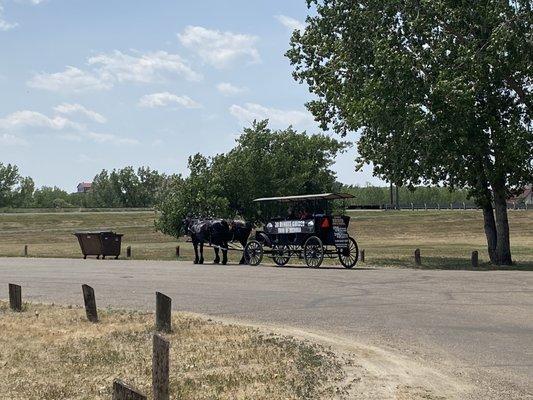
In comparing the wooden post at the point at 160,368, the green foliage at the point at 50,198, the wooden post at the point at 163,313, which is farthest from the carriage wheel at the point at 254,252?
the green foliage at the point at 50,198

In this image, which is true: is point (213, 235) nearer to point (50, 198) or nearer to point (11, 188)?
point (11, 188)

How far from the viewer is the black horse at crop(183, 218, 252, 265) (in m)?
29.5

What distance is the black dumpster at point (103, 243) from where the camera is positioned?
114 feet

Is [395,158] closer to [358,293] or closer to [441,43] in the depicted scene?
[441,43]

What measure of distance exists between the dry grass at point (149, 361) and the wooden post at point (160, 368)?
0.42 m

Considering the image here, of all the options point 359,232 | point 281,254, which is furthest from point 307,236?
point 359,232

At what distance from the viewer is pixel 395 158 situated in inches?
1045

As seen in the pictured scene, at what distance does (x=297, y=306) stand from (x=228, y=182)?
2573 centimetres

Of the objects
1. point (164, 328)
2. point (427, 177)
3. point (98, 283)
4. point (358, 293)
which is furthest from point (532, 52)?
point (164, 328)

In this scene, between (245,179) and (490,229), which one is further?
(245,179)

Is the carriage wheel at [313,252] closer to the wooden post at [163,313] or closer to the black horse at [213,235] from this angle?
the black horse at [213,235]

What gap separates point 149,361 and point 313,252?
17.3 meters

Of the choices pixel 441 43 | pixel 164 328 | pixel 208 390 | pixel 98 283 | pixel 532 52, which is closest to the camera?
pixel 208 390

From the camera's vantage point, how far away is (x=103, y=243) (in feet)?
114
